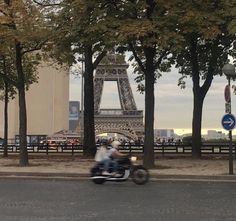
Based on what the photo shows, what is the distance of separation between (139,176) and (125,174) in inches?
18.9

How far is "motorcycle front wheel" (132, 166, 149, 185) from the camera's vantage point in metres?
20.2

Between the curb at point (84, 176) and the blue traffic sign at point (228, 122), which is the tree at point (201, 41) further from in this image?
the curb at point (84, 176)

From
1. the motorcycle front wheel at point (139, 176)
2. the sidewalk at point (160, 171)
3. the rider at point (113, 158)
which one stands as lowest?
the sidewalk at point (160, 171)

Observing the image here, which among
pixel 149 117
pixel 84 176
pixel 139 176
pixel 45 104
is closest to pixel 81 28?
pixel 149 117

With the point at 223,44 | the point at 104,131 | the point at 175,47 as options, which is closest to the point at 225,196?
the point at 175,47

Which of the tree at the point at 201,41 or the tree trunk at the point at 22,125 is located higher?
the tree at the point at 201,41

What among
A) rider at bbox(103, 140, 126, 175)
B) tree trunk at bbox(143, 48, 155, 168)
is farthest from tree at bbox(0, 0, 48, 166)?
rider at bbox(103, 140, 126, 175)

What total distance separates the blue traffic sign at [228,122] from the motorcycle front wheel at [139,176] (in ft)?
16.8

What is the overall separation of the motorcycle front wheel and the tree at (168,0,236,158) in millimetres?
5967

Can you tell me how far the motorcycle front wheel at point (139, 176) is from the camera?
20250mm

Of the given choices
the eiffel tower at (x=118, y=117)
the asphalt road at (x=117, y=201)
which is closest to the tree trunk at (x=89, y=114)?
the asphalt road at (x=117, y=201)

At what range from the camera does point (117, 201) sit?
14.8 m

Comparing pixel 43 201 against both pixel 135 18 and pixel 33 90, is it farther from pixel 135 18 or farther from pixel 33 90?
pixel 33 90

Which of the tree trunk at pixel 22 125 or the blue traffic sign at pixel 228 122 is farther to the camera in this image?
the tree trunk at pixel 22 125
